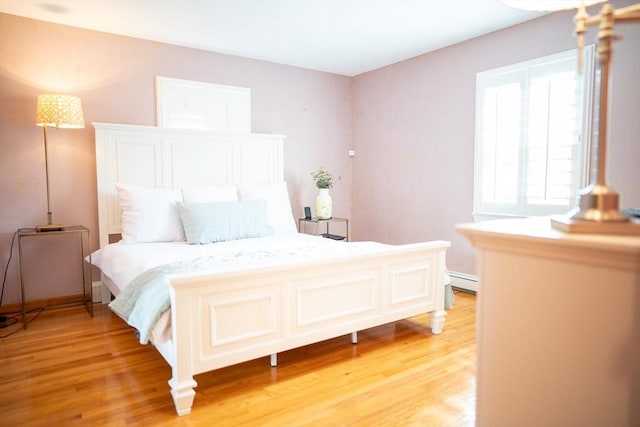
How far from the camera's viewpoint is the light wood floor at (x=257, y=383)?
1.92 metres

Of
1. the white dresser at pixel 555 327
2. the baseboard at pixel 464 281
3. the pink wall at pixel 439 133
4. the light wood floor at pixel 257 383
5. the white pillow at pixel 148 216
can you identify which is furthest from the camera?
the baseboard at pixel 464 281

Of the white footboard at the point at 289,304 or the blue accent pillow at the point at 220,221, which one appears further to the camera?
the blue accent pillow at the point at 220,221

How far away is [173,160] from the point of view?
3.96 metres

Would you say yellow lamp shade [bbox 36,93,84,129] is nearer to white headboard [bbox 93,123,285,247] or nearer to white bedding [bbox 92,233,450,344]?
white headboard [bbox 93,123,285,247]

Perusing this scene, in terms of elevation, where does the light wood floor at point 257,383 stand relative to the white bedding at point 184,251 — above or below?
below

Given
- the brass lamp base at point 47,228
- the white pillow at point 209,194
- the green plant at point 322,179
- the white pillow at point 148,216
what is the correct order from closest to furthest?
the brass lamp base at point 47,228, the white pillow at point 148,216, the white pillow at point 209,194, the green plant at point 322,179

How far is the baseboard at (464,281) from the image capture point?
3.94m

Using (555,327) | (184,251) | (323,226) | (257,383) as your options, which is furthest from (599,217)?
(323,226)

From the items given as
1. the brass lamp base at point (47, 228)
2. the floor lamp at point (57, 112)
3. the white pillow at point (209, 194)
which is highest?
the floor lamp at point (57, 112)

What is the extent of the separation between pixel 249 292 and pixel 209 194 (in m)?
1.77

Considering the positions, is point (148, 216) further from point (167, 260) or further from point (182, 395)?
point (182, 395)

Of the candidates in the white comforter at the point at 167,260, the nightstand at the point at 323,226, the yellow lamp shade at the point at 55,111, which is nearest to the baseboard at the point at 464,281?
the nightstand at the point at 323,226

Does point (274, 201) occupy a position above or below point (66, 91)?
below

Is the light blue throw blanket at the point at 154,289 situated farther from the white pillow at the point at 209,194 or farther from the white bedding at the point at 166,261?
the white pillow at the point at 209,194
